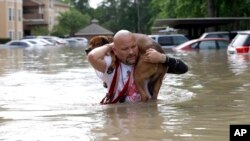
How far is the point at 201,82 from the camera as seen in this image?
12461 mm

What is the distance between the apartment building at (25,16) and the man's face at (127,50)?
7466cm

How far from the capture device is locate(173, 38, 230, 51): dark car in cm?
3053

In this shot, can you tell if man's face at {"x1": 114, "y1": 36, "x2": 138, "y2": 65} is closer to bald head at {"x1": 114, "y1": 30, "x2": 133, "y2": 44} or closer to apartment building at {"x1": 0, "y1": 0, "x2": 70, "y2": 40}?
bald head at {"x1": 114, "y1": 30, "x2": 133, "y2": 44}

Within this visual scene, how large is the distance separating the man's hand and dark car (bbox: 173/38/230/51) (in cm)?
2360

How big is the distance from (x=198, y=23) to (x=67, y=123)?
3203 cm

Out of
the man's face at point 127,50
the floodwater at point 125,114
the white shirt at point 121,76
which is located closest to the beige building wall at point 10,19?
the floodwater at point 125,114

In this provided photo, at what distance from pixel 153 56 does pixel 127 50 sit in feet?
1.02

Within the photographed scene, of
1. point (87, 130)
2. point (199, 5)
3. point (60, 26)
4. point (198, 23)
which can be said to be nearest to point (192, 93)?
point (87, 130)

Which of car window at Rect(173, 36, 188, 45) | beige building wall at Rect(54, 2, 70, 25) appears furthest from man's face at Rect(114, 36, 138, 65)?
beige building wall at Rect(54, 2, 70, 25)

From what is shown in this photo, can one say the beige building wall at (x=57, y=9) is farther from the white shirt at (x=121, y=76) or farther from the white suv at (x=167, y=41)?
the white shirt at (x=121, y=76)

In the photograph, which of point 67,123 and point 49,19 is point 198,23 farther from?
point 49,19

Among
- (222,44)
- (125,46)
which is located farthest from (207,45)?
(125,46)

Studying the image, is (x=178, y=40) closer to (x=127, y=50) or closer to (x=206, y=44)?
(x=206, y=44)

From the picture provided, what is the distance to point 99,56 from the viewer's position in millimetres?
6902
